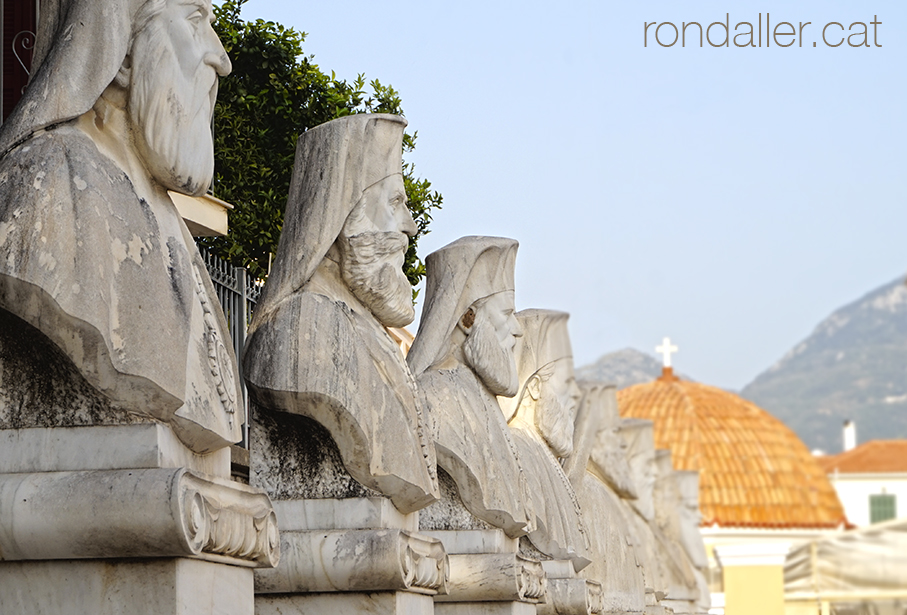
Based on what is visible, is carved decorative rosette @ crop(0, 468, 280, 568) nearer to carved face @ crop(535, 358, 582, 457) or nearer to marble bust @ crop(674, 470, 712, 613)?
carved face @ crop(535, 358, 582, 457)

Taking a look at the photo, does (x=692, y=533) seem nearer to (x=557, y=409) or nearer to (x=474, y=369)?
(x=557, y=409)

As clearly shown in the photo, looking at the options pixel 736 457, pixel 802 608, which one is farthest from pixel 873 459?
pixel 802 608

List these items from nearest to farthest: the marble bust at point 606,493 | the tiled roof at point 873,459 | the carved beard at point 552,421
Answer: the carved beard at point 552,421, the marble bust at point 606,493, the tiled roof at point 873,459

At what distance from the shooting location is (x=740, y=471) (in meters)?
37.7

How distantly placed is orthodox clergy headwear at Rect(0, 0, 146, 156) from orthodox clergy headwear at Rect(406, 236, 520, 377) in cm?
341

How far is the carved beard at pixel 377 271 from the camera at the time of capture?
253 inches

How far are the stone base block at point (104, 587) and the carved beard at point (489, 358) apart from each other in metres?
3.97

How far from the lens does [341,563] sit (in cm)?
612

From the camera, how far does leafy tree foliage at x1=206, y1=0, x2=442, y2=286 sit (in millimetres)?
13758

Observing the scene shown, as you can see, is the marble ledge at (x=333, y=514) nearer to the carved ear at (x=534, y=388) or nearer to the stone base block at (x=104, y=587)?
the stone base block at (x=104, y=587)

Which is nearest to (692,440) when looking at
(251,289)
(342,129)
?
(251,289)

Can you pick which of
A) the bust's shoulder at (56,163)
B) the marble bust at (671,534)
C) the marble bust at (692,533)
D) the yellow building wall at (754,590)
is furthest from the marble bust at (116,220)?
the yellow building wall at (754,590)

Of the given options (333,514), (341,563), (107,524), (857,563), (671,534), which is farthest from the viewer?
(857,563)

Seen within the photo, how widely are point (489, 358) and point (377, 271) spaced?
7.05 ft
